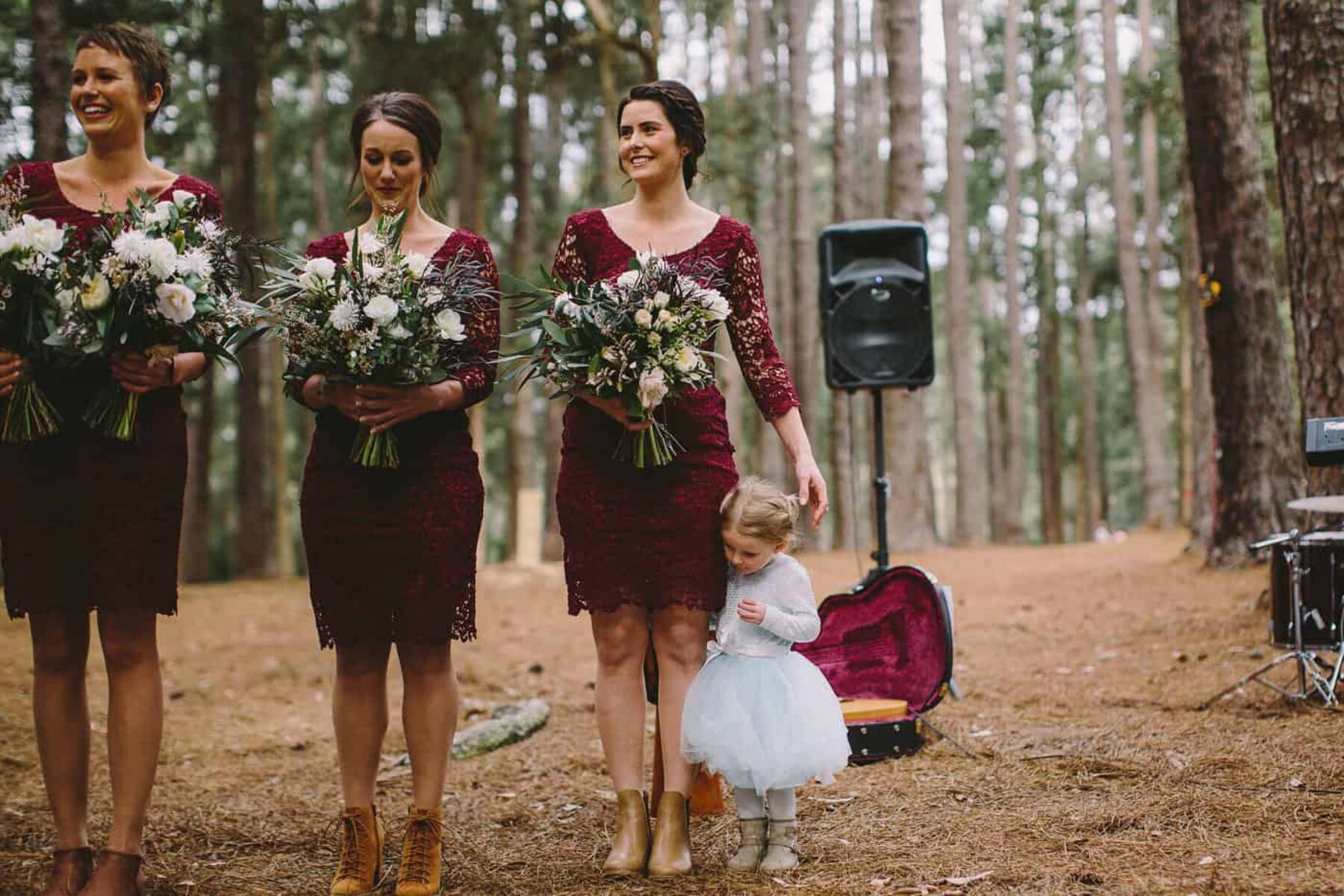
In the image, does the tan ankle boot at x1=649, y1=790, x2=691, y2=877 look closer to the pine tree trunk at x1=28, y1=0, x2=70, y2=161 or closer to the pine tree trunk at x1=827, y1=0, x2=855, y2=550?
the pine tree trunk at x1=28, y1=0, x2=70, y2=161

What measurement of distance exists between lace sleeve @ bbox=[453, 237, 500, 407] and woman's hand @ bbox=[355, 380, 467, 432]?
0.13 m

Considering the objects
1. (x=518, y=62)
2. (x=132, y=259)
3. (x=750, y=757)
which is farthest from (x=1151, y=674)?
(x=518, y=62)

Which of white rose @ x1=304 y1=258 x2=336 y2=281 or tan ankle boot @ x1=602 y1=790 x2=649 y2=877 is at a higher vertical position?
white rose @ x1=304 y1=258 x2=336 y2=281

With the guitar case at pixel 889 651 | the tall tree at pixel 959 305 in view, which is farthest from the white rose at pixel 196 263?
the tall tree at pixel 959 305

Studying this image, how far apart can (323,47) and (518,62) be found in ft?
11.0

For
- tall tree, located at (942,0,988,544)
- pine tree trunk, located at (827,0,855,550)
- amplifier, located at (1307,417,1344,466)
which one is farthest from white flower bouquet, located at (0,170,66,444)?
tall tree, located at (942,0,988,544)

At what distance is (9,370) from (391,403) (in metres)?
0.90

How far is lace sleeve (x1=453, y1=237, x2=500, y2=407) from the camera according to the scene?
3213 mm

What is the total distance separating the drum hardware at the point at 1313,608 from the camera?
15.5ft

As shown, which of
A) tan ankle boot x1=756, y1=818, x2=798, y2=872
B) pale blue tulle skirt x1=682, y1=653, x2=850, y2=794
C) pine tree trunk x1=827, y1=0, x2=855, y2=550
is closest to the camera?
pale blue tulle skirt x1=682, y1=653, x2=850, y2=794

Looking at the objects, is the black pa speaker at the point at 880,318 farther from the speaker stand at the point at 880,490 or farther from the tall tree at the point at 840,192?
the tall tree at the point at 840,192

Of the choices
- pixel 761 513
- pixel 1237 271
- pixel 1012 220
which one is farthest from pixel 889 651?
pixel 1012 220

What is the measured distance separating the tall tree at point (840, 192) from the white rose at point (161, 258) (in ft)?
47.2

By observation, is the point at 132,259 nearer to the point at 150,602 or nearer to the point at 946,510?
the point at 150,602
